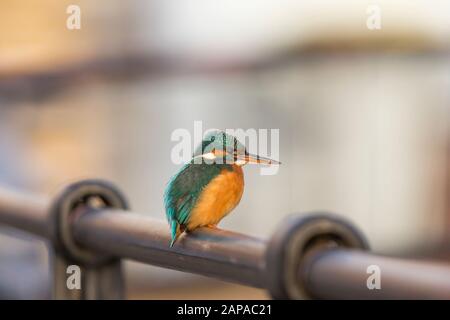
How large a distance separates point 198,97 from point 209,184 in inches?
79.2

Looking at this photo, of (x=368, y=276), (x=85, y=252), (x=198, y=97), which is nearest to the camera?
(x=368, y=276)

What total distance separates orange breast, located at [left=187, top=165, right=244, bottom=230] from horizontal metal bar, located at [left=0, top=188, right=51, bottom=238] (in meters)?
0.19

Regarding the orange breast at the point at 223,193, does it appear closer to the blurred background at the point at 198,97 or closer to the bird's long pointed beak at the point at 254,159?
the bird's long pointed beak at the point at 254,159

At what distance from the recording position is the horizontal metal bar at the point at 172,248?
363mm

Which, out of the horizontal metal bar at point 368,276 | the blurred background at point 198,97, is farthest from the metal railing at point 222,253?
the blurred background at point 198,97

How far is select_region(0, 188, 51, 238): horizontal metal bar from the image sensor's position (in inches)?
21.5

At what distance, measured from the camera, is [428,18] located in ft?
8.48

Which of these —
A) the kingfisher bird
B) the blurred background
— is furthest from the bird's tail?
the blurred background

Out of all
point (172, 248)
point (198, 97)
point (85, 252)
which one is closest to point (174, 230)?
point (172, 248)

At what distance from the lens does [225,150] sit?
1.19 ft

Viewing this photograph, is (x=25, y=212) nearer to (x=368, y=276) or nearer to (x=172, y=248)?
(x=172, y=248)
